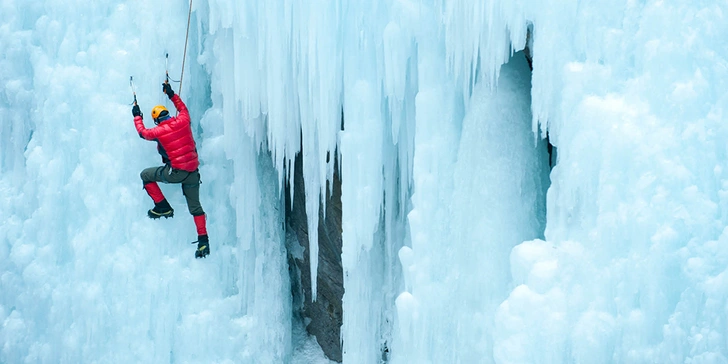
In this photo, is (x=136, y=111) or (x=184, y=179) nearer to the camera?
(x=136, y=111)

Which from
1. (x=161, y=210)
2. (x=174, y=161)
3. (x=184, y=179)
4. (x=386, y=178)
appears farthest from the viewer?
(x=161, y=210)

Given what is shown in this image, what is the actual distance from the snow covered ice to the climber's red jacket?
40 centimetres

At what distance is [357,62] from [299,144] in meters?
1.12

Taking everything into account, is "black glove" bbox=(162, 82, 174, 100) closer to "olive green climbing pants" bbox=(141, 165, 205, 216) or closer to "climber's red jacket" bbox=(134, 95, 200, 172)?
"climber's red jacket" bbox=(134, 95, 200, 172)

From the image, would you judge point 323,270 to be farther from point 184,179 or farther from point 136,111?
point 136,111

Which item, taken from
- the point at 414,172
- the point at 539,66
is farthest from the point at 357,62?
the point at 539,66

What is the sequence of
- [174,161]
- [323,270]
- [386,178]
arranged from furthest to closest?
[323,270]
[174,161]
[386,178]

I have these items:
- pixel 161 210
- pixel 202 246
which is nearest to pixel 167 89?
pixel 161 210

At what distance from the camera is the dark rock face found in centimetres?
721

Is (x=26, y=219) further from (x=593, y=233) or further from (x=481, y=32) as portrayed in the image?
(x=593, y=233)

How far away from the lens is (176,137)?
6574mm

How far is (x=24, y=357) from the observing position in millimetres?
7508

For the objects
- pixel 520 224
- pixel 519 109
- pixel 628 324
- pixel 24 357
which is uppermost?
pixel 519 109

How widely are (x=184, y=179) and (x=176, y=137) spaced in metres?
0.42
